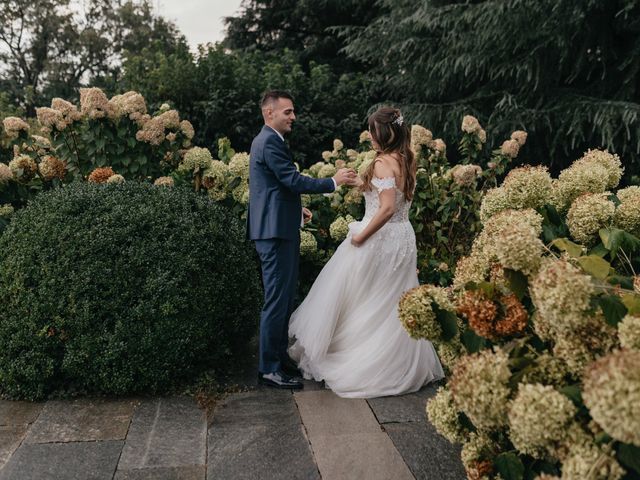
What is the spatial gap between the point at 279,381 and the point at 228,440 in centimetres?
77

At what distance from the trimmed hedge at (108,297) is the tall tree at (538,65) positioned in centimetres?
563

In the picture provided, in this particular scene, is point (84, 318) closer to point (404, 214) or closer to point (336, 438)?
point (336, 438)

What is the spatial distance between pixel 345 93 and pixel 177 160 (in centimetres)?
594

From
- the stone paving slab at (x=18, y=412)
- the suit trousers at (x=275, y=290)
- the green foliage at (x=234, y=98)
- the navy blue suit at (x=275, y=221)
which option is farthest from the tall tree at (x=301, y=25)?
the stone paving slab at (x=18, y=412)

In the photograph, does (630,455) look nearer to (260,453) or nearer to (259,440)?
(260,453)

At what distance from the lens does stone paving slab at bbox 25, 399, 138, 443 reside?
3199 millimetres

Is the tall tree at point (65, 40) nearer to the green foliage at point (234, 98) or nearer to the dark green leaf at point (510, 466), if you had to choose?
the green foliage at point (234, 98)

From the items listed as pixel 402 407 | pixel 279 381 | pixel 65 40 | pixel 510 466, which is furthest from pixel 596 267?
pixel 65 40

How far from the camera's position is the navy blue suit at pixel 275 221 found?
12.6 feet

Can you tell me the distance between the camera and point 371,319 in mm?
4062

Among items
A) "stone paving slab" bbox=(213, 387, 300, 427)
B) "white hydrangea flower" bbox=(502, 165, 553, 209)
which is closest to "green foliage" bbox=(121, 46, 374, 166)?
"stone paving slab" bbox=(213, 387, 300, 427)

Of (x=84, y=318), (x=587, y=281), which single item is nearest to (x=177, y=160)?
(x=84, y=318)

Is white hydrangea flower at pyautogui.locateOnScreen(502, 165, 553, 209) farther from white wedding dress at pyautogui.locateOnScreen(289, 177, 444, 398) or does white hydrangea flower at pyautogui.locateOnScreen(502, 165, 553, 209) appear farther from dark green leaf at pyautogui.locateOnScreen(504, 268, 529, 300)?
white wedding dress at pyautogui.locateOnScreen(289, 177, 444, 398)

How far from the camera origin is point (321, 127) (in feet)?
32.6
